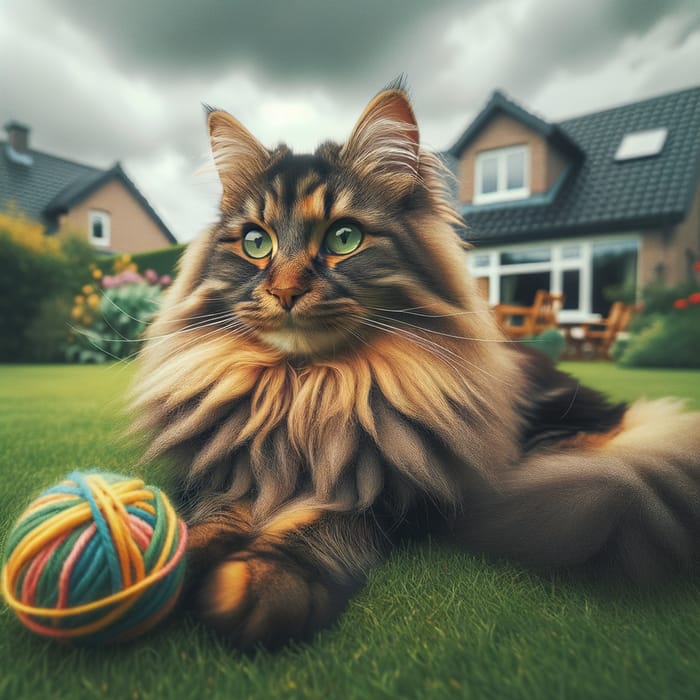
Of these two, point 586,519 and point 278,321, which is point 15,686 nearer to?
point 278,321

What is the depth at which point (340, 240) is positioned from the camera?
4.70 ft

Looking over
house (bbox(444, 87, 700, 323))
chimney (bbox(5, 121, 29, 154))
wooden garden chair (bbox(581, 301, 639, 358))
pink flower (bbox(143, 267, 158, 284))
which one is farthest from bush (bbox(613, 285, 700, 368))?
chimney (bbox(5, 121, 29, 154))

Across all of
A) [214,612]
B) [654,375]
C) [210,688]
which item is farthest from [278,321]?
[654,375]

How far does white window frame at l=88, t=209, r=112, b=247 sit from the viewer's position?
15.4 metres

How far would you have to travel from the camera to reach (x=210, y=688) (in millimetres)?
751

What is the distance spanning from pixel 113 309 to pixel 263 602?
8351 mm

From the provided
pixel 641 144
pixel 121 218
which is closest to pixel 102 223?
pixel 121 218

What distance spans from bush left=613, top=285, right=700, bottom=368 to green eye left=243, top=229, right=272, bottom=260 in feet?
23.4

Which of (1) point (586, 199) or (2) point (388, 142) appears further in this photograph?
(1) point (586, 199)

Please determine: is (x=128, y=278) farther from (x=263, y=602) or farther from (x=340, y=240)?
(x=263, y=602)

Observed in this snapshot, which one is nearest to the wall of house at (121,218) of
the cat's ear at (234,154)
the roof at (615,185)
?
the roof at (615,185)

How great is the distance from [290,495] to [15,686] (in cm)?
63

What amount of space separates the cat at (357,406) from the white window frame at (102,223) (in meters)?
15.6

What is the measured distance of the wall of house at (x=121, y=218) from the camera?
49.5 feet
